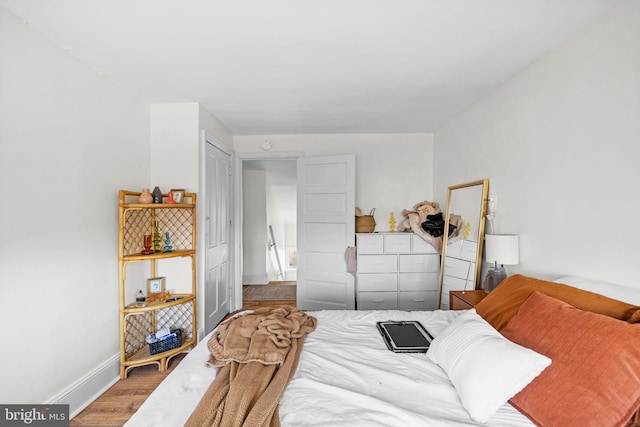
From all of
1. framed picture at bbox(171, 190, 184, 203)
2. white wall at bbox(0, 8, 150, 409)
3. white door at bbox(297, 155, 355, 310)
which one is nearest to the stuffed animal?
white door at bbox(297, 155, 355, 310)

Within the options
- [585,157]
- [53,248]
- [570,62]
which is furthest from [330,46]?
[53,248]

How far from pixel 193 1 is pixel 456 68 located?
70.0 inches

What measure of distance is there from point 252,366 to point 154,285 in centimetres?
187

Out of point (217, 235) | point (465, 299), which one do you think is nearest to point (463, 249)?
point (465, 299)

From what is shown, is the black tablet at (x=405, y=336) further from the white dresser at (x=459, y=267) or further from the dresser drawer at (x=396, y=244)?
the dresser drawer at (x=396, y=244)

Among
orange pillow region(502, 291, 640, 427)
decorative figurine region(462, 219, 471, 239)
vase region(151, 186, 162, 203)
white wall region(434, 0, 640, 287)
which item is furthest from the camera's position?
decorative figurine region(462, 219, 471, 239)

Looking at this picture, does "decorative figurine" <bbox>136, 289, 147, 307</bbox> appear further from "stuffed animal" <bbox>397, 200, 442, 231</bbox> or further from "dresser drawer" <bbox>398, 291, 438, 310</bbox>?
"stuffed animal" <bbox>397, 200, 442, 231</bbox>

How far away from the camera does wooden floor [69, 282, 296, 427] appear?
1856mm

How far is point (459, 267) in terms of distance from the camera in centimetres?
289

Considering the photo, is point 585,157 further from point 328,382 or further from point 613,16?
point 328,382

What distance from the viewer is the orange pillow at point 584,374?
86cm

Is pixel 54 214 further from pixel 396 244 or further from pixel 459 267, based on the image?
pixel 459 267

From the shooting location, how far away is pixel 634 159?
1375 millimetres

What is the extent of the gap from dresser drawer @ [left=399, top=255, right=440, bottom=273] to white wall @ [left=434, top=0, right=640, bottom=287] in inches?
43.3
